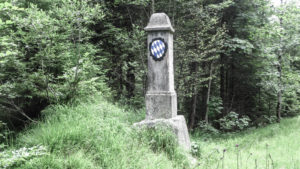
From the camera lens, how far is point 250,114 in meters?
10.8

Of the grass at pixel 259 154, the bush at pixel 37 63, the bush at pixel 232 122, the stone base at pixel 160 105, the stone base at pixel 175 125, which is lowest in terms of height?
the bush at pixel 232 122

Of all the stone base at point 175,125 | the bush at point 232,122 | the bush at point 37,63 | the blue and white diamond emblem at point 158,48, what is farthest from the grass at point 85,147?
the bush at point 232,122

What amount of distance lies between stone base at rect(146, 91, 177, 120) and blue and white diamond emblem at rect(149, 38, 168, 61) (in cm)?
83

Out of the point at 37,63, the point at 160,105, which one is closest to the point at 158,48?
the point at 160,105

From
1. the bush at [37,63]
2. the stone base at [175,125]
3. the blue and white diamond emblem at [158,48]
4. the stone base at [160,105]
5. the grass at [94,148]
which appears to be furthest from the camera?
the blue and white diamond emblem at [158,48]

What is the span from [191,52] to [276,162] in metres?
4.59

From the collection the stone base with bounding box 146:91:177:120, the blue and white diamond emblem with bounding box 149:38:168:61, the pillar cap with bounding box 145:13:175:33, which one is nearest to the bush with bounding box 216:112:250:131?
the stone base with bounding box 146:91:177:120

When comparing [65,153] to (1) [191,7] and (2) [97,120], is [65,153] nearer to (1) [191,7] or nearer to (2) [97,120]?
(2) [97,120]

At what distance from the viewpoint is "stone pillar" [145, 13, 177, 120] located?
465 cm

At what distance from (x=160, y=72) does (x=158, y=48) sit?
55 cm

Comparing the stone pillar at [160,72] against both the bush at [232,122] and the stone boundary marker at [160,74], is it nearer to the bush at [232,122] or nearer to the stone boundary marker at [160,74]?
the stone boundary marker at [160,74]

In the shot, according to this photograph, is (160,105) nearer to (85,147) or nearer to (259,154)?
(85,147)

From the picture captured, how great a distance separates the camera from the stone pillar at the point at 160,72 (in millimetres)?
4652

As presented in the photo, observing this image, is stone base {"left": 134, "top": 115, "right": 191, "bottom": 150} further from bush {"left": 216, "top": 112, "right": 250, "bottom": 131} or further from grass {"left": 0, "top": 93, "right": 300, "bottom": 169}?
bush {"left": 216, "top": 112, "right": 250, "bottom": 131}
